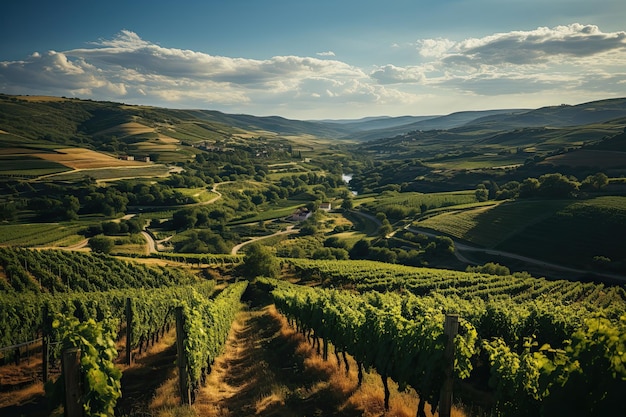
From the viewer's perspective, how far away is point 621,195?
86.2m

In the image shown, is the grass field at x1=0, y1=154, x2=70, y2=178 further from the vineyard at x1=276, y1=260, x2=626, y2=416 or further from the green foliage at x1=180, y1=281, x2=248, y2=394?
the green foliage at x1=180, y1=281, x2=248, y2=394

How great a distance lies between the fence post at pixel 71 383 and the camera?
23.9ft

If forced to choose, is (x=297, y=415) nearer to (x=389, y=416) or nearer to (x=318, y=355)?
(x=389, y=416)

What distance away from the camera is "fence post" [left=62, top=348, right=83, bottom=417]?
7289 millimetres

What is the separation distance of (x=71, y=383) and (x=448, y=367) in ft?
27.2

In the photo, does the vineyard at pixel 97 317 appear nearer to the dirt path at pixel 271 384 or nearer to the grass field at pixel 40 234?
the dirt path at pixel 271 384

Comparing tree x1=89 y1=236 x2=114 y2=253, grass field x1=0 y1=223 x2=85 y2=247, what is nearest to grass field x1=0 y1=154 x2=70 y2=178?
grass field x1=0 y1=223 x2=85 y2=247

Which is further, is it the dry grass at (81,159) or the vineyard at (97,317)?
the dry grass at (81,159)

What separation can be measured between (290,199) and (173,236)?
7268cm

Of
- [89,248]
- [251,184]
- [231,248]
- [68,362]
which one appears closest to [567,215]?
[231,248]

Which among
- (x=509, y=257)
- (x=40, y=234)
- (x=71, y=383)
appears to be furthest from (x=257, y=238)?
(x=71, y=383)

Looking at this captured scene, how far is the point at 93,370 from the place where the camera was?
26.7ft

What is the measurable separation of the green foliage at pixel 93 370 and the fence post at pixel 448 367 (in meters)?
7.53

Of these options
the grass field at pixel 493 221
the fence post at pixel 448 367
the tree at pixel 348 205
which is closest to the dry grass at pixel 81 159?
the tree at pixel 348 205
